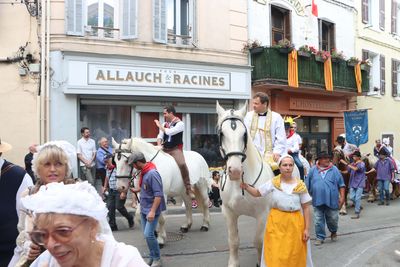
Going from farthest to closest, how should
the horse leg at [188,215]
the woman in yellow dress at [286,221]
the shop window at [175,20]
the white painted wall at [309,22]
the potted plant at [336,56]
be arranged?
the potted plant at [336,56]
the white painted wall at [309,22]
the shop window at [175,20]
the horse leg at [188,215]
the woman in yellow dress at [286,221]

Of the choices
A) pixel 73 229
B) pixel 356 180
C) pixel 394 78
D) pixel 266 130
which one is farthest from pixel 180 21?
pixel 394 78

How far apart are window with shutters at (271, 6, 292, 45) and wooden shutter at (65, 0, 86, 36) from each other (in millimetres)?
7832

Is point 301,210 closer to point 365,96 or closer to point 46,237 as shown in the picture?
point 46,237

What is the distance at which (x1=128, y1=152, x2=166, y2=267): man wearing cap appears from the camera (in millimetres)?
5855

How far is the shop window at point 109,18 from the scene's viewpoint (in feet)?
40.8

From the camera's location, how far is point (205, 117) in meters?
14.8

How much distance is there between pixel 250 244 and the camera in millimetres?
7648

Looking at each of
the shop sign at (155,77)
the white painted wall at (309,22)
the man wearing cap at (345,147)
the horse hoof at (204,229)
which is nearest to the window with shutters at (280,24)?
the white painted wall at (309,22)

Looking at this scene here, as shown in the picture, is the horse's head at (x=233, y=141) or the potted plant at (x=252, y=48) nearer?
the horse's head at (x=233, y=141)

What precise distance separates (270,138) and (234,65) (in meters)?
8.91

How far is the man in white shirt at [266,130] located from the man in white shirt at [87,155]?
6376 mm

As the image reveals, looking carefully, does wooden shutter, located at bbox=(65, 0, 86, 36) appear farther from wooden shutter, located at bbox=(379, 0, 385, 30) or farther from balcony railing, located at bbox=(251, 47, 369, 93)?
wooden shutter, located at bbox=(379, 0, 385, 30)

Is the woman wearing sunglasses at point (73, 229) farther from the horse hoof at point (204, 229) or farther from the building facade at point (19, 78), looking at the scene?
the building facade at point (19, 78)

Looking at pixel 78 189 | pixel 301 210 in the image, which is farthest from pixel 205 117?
pixel 78 189
